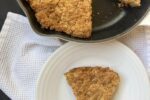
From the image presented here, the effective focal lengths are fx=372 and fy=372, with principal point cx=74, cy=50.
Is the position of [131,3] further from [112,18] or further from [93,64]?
[93,64]

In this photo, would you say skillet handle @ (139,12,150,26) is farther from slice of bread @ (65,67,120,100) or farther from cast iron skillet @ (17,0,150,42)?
slice of bread @ (65,67,120,100)

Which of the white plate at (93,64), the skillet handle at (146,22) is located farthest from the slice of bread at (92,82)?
the skillet handle at (146,22)

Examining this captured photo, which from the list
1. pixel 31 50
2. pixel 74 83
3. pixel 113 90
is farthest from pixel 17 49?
pixel 113 90

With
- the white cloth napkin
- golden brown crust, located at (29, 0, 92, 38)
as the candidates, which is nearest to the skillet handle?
the white cloth napkin

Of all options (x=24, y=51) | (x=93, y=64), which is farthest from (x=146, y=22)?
(x=24, y=51)

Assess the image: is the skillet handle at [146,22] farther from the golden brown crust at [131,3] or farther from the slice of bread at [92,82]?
the slice of bread at [92,82]

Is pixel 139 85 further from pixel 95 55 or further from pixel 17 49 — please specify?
pixel 17 49
